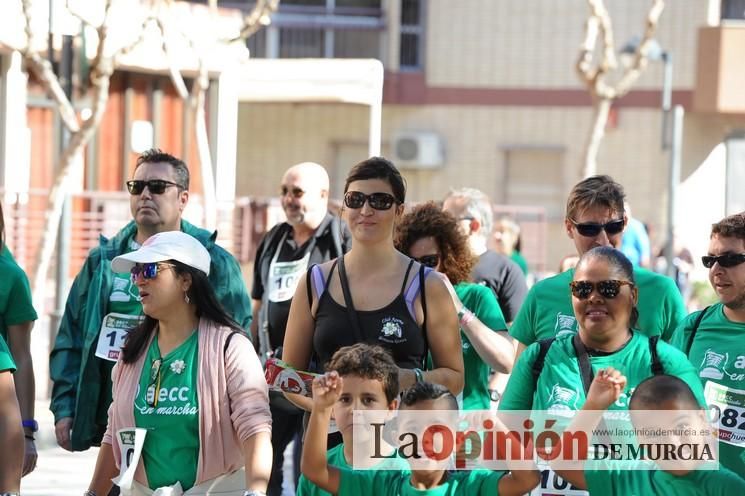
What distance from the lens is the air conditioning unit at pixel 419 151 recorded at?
33.8 metres

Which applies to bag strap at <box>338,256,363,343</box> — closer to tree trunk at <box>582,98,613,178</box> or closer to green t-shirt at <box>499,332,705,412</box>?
green t-shirt at <box>499,332,705,412</box>

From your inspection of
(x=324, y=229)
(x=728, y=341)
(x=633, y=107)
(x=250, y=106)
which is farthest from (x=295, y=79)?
(x=728, y=341)

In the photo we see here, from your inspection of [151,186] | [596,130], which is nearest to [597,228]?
[151,186]

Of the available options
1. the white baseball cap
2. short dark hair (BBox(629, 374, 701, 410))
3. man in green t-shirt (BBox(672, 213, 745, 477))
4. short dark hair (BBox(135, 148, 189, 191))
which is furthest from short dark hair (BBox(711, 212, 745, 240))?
short dark hair (BBox(135, 148, 189, 191))

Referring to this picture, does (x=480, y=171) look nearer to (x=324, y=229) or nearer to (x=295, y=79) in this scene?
(x=295, y=79)

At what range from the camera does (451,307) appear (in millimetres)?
6023

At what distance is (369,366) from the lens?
5266 mm

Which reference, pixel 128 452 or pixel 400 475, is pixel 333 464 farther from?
pixel 128 452

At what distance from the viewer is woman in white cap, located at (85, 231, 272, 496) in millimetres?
5520

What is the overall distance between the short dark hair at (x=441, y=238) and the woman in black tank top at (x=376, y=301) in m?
1.05

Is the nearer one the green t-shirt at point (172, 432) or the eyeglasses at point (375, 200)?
the green t-shirt at point (172, 432)

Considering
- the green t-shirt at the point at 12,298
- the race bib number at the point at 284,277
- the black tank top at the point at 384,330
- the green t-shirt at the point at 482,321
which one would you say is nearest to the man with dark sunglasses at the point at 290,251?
the race bib number at the point at 284,277

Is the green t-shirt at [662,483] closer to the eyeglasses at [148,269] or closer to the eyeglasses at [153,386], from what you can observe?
the eyeglasses at [153,386]

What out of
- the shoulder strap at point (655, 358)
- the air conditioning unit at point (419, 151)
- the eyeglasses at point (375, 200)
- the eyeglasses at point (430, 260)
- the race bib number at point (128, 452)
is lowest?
the race bib number at point (128, 452)
